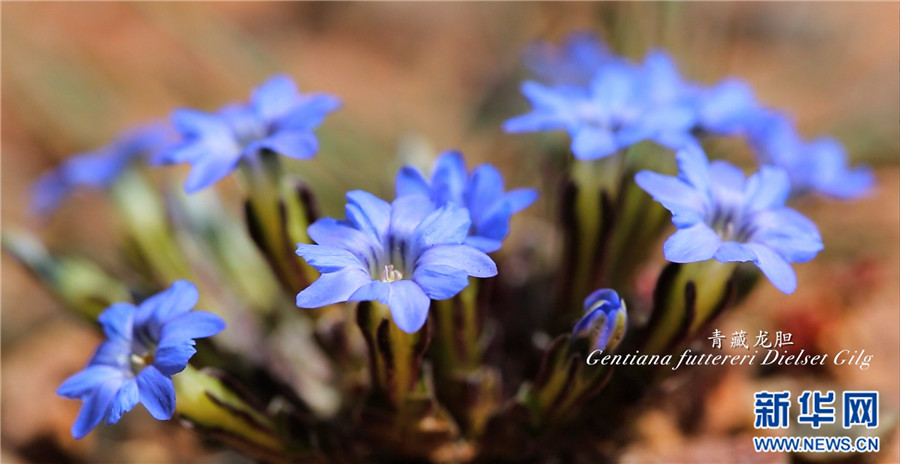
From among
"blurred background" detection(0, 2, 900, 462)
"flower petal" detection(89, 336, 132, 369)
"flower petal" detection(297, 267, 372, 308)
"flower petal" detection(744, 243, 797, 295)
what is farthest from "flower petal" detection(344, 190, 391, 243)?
"blurred background" detection(0, 2, 900, 462)

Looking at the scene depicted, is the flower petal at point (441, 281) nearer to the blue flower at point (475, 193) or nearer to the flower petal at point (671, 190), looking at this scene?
the blue flower at point (475, 193)

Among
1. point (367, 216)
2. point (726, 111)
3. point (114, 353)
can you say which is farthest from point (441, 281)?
point (726, 111)

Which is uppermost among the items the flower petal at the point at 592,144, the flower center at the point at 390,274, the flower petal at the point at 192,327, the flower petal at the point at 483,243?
the flower petal at the point at 592,144

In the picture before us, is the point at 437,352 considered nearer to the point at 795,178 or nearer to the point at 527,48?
the point at 795,178

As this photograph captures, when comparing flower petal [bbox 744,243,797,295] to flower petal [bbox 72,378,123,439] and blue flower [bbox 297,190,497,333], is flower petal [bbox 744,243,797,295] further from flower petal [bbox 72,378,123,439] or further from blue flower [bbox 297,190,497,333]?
flower petal [bbox 72,378,123,439]

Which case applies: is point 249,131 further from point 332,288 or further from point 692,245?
point 692,245

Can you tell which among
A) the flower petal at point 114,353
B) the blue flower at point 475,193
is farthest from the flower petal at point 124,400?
the blue flower at point 475,193
